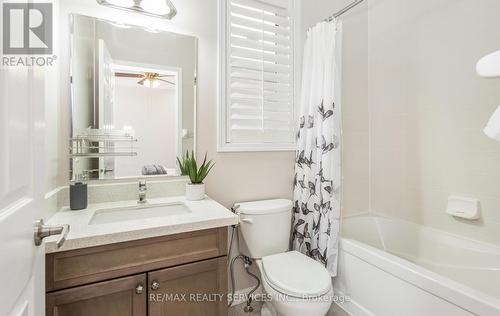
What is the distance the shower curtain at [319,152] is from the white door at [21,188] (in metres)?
1.45

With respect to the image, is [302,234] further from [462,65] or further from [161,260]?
[462,65]

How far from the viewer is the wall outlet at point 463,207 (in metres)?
1.53

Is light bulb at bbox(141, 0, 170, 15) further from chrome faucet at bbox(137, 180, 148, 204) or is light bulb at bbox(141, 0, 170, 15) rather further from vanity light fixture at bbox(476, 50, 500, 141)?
vanity light fixture at bbox(476, 50, 500, 141)

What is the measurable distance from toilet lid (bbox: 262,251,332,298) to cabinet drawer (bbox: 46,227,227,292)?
1.22ft

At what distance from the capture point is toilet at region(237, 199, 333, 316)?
4.07 ft

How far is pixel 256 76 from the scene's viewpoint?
6.02 ft

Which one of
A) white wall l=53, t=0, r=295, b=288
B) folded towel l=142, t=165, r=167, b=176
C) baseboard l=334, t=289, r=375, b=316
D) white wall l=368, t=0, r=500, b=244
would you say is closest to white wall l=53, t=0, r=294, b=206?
white wall l=53, t=0, r=295, b=288

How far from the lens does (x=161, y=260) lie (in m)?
1.08

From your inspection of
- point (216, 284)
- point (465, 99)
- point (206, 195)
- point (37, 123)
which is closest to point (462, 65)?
point (465, 99)

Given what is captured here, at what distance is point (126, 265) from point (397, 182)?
201 centimetres

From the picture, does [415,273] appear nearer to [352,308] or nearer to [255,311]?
[352,308]

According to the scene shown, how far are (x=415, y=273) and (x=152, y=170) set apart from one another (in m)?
A: 1.56

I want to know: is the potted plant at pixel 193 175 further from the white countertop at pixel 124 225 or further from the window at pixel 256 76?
the window at pixel 256 76

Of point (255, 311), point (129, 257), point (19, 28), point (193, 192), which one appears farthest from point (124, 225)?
point (255, 311)
